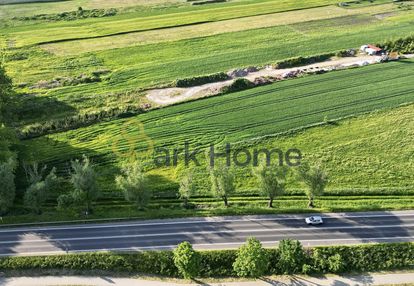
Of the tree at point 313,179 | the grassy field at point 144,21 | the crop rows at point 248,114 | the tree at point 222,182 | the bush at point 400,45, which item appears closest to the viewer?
the tree at point 313,179

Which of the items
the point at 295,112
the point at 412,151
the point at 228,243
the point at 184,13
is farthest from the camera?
the point at 184,13

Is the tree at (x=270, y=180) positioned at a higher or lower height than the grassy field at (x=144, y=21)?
lower

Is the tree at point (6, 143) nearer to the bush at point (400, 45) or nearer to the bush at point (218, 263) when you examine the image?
the bush at point (218, 263)

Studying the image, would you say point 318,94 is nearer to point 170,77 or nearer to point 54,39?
point 170,77

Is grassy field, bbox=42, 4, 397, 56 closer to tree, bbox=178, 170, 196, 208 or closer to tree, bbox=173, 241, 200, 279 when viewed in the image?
tree, bbox=178, 170, 196, 208

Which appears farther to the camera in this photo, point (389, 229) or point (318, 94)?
point (318, 94)

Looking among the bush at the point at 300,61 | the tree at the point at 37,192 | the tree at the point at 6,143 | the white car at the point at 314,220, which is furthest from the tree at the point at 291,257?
Answer: the bush at the point at 300,61

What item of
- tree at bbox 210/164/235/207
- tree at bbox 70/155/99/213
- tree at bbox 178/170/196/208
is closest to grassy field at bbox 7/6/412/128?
tree at bbox 70/155/99/213

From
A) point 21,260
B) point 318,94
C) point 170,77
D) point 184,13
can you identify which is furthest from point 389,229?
point 184,13
